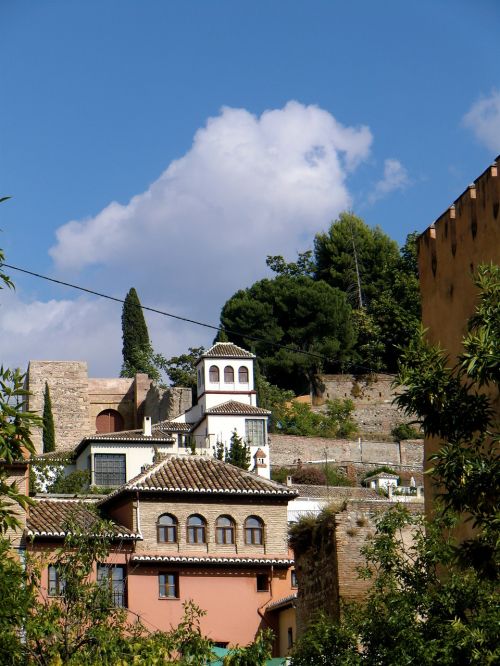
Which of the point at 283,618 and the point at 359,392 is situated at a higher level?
the point at 359,392

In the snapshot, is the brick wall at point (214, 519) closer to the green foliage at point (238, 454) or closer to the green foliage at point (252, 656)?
the green foliage at point (238, 454)

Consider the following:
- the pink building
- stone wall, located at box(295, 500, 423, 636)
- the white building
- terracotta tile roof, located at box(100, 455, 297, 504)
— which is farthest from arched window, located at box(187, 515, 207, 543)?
stone wall, located at box(295, 500, 423, 636)

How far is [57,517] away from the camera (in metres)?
41.1

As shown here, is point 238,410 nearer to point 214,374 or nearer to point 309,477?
point 214,374

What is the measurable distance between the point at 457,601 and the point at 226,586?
26.2 metres

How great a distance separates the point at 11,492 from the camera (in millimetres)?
14602

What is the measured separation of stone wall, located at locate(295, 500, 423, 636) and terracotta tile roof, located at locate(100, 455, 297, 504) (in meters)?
18.4

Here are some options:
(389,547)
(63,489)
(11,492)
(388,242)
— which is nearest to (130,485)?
(63,489)

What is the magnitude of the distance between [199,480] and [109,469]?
70.7 ft

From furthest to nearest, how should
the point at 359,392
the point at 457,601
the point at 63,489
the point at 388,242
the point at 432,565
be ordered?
the point at 388,242 < the point at 359,392 < the point at 63,489 < the point at 432,565 < the point at 457,601

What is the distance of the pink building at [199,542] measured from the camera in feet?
138

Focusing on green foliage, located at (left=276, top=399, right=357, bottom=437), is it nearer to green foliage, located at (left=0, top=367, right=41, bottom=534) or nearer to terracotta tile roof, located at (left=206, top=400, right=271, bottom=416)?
terracotta tile roof, located at (left=206, top=400, right=271, bottom=416)

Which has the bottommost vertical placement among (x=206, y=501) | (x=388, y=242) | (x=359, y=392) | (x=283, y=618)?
(x=283, y=618)

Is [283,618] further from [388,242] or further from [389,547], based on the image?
[388,242]
